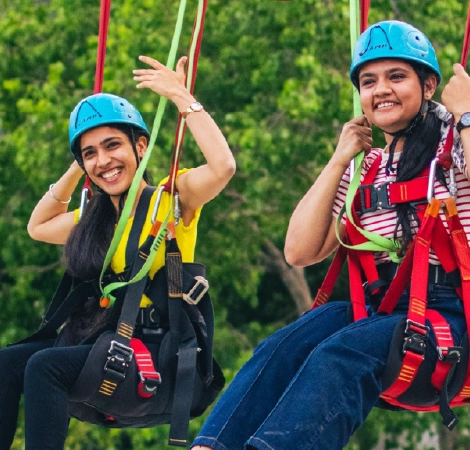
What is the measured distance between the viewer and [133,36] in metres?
12.5

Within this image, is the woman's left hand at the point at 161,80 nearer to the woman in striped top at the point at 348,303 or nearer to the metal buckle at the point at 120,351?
the woman in striped top at the point at 348,303

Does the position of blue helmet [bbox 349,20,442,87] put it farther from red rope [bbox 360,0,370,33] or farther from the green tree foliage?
the green tree foliage

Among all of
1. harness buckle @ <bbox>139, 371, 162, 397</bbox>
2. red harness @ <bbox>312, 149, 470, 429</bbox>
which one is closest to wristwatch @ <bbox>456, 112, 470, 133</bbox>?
red harness @ <bbox>312, 149, 470, 429</bbox>

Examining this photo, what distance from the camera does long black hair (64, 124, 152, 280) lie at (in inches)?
207

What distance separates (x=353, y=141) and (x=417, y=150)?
0.23 meters

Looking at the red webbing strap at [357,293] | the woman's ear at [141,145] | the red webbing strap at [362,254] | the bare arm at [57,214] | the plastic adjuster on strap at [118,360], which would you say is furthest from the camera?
the bare arm at [57,214]

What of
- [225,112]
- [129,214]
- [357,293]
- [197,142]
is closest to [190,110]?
[197,142]

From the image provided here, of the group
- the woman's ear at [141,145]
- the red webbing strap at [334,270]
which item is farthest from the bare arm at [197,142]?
A: the red webbing strap at [334,270]

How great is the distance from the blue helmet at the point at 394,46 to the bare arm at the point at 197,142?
556 mm

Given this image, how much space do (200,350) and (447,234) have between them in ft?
3.74

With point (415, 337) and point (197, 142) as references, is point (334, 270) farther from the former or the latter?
point (197, 142)

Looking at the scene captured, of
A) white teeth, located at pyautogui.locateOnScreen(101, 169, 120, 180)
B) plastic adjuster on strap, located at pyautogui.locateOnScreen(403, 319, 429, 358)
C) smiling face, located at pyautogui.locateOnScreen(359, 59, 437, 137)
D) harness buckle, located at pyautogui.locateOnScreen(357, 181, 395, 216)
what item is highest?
smiling face, located at pyautogui.locateOnScreen(359, 59, 437, 137)

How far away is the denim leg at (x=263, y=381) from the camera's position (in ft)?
14.3

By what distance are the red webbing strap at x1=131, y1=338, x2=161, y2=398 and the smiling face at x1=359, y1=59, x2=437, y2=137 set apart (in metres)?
1.17
